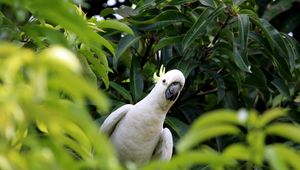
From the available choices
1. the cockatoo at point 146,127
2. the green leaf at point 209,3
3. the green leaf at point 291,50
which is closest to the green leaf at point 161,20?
the green leaf at point 209,3

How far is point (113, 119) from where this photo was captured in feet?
10.8

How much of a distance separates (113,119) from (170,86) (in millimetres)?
310

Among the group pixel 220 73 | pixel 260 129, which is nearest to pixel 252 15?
pixel 220 73

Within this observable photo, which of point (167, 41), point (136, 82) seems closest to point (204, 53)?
point (167, 41)

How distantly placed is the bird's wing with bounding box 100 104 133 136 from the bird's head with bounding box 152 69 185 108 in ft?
0.56

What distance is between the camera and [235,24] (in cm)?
371

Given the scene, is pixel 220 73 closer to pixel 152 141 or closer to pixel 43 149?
pixel 152 141

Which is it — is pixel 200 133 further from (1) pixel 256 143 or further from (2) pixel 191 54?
(2) pixel 191 54

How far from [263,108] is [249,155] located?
3702mm

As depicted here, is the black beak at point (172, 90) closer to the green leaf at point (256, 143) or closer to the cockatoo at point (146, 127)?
the cockatoo at point (146, 127)

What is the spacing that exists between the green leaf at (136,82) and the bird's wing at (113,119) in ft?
1.25

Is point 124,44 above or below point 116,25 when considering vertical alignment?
below

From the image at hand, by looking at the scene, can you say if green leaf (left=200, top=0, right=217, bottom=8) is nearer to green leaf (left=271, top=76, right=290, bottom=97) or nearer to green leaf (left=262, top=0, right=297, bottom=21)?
green leaf (left=271, top=76, right=290, bottom=97)

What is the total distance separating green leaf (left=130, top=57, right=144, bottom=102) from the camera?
3742 millimetres
